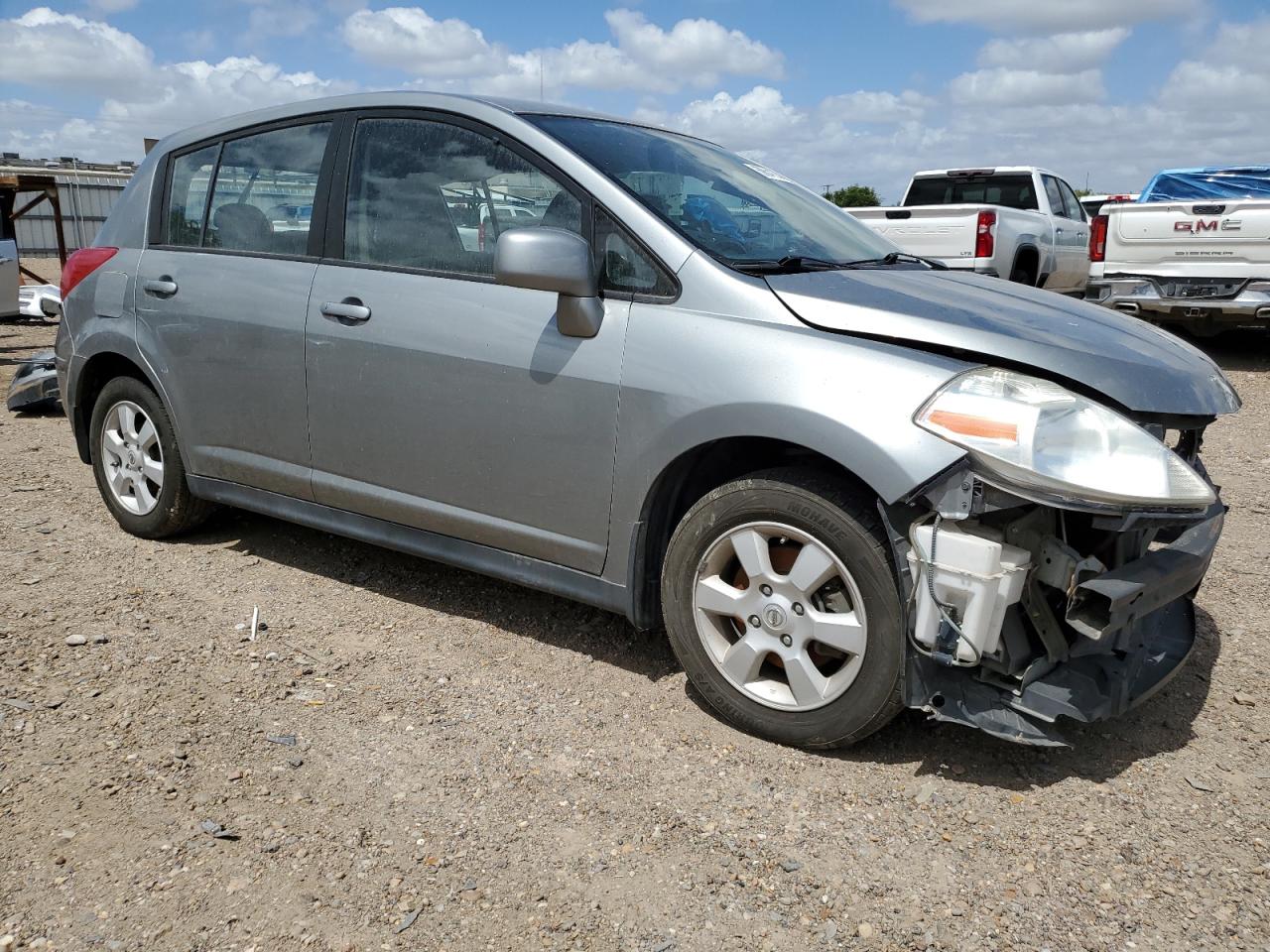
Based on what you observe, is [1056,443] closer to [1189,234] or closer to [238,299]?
[238,299]

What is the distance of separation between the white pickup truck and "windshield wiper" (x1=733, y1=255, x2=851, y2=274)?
6294 mm

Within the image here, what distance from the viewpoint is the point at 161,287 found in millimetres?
4434

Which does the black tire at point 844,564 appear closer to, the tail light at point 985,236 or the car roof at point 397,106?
the car roof at point 397,106

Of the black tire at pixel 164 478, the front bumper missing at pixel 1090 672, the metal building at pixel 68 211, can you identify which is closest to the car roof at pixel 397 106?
the black tire at pixel 164 478

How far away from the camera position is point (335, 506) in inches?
159

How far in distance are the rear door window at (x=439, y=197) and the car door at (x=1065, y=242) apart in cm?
1085

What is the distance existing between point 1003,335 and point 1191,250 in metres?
8.60

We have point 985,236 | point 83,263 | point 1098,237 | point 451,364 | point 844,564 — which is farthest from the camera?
point 985,236

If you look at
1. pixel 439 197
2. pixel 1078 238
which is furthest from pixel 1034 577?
pixel 1078 238

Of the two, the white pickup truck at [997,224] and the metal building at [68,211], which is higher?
the white pickup truck at [997,224]

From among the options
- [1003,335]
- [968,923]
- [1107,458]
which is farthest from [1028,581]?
[968,923]

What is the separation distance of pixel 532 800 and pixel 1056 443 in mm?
1638

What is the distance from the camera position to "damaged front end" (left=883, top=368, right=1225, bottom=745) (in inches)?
104

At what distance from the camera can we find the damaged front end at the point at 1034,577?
2.63 meters
